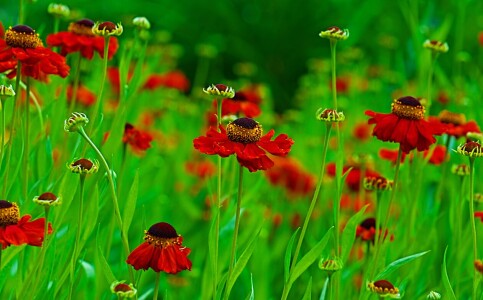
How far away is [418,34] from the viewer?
2.69m

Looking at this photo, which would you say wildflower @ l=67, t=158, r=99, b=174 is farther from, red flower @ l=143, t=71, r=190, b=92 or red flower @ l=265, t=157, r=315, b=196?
red flower @ l=143, t=71, r=190, b=92

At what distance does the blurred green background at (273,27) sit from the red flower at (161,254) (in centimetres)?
290

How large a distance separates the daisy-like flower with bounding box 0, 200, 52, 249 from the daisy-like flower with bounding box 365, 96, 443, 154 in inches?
21.2

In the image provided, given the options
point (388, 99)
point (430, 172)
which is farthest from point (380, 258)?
point (388, 99)

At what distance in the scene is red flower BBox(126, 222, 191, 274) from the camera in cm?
117

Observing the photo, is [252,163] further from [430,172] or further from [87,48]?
[430,172]

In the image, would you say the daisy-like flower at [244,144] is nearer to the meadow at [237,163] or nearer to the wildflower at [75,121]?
the meadow at [237,163]

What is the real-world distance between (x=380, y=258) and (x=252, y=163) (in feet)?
1.58

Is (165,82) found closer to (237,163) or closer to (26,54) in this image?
(237,163)

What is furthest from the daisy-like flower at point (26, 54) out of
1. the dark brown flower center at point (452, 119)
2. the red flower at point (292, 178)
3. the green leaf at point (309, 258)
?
the red flower at point (292, 178)

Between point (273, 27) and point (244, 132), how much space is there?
3082 mm


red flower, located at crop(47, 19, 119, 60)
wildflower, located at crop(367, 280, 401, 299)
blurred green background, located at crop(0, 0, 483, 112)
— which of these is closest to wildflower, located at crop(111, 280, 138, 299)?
wildflower, located at crop(367, 280, 401, 299)

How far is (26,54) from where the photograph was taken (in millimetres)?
1379

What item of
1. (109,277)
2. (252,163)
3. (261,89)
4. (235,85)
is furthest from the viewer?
(235,85)
